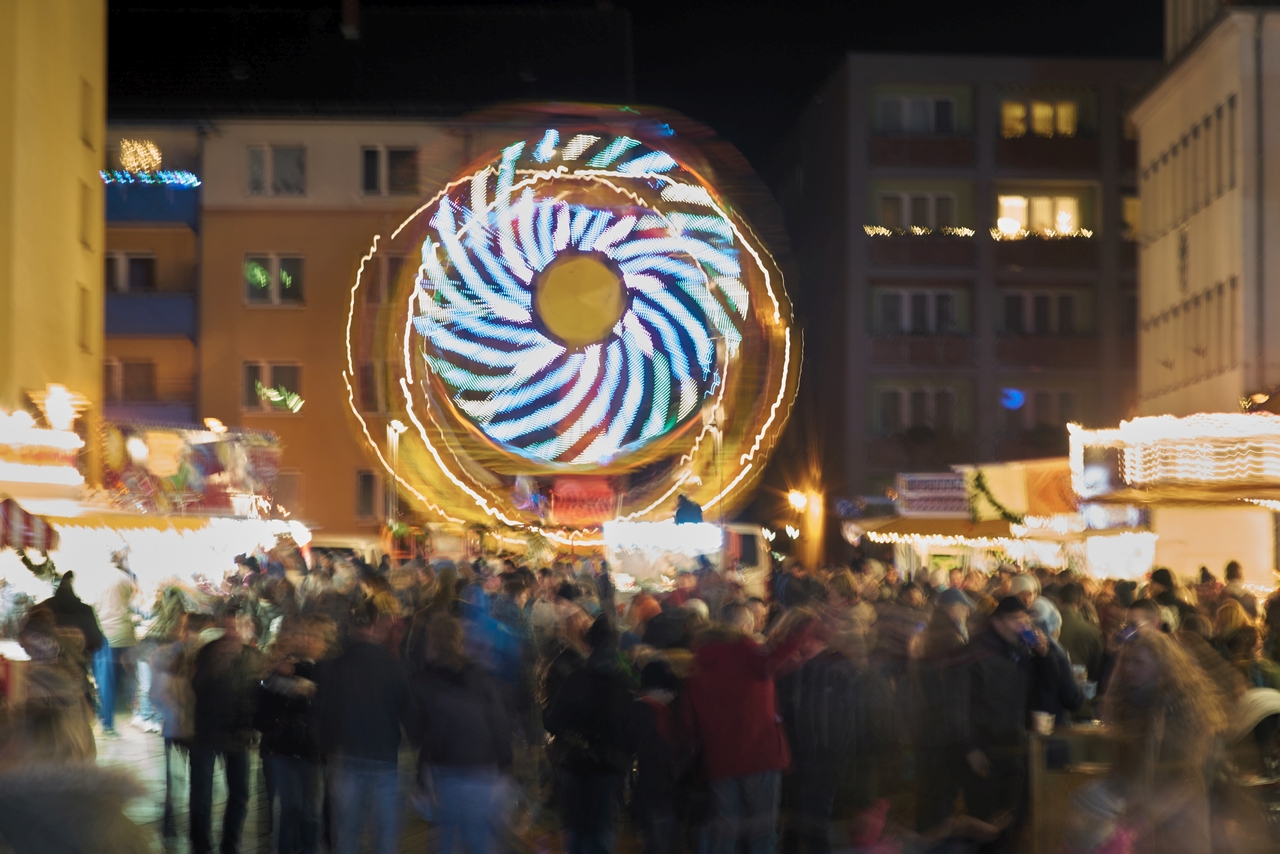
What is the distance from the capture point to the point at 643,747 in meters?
9.61

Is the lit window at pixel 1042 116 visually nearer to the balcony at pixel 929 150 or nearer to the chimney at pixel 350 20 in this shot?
the balcony at pixel 929 150

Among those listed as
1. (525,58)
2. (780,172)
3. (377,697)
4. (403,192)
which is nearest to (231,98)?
(403,192)

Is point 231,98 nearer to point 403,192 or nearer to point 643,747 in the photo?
point 403,192

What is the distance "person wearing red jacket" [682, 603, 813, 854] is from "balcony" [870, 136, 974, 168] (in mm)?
40270

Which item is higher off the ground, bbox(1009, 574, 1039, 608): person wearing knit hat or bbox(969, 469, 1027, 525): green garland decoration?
bbox(969, 469, 1027, 525): green garland decoration

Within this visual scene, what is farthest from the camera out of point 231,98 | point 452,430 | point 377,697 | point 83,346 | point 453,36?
point 453,36

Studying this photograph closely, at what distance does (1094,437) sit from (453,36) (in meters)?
30.0

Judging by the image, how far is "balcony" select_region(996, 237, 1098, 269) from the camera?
47969mm

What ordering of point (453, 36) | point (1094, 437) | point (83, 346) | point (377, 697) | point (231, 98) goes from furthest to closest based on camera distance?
point (453, 36), point (231, 98), point (83, 346), point (1094, 437), point (377, 697)

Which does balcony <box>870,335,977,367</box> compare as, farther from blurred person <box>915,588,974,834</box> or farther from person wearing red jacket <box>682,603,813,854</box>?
person wearing red jacket <box>682,603,813,854</box>

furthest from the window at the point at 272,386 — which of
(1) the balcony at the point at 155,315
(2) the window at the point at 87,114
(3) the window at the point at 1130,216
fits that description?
(3) the window at the point at 1130,216

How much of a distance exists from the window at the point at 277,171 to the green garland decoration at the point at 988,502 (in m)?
24.9

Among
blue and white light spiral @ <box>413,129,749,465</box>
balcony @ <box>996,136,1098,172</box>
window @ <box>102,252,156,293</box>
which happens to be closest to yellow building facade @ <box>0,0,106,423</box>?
blue and white light spiral @ <box>413,129,749,465</box>

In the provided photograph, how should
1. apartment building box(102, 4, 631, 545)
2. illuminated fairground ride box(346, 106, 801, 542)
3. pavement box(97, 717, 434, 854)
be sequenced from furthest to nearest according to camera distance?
apartment building box(102, 4, 631, 545) < illuminated fairground ride box(346, 106, 801, 542) < pavement box(97, 717, 434, 854)
